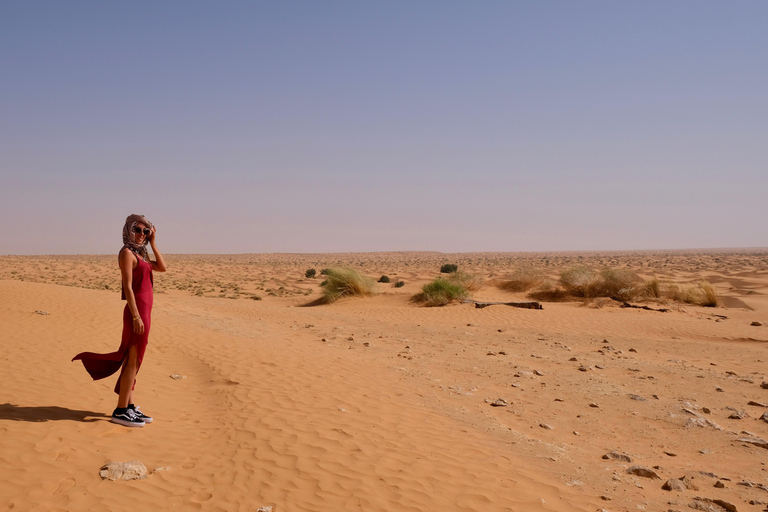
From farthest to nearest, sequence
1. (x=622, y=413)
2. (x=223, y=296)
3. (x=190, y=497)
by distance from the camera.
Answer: (x=223, y=296) < (x=622, y=413) < (x=190, y=497)

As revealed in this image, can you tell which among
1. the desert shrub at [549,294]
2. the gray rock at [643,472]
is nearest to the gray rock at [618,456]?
the gray rock at [643,472]

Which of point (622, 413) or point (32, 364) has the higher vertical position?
point (32, 364)

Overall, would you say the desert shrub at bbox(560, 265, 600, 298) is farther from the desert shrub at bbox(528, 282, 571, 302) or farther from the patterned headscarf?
the patterned headscarf

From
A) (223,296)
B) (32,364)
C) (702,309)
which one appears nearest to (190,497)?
(32,364)

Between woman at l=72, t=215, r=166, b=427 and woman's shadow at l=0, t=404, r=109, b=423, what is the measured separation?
0.61 meters

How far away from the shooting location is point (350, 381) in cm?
830

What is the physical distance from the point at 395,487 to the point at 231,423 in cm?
251

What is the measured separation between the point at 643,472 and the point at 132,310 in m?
5.29

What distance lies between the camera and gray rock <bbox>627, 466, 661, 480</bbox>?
4957mm

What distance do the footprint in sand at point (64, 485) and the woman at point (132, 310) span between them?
1173 mm

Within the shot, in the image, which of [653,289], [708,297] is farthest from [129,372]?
[708,297]

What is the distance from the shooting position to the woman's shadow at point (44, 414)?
5.47 meters

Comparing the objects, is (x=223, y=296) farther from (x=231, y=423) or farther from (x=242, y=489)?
(x=242, y=489)

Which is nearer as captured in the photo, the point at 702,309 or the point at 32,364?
the point at 32,364
